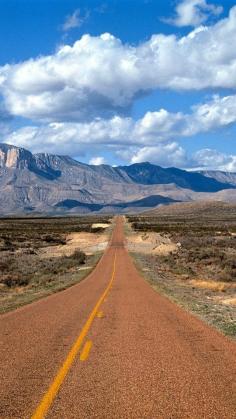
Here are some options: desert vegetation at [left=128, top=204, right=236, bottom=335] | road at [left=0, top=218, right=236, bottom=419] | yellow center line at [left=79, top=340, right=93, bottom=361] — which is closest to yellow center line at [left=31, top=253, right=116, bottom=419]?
road at [left=0, top=218, right=236, bottom=419]

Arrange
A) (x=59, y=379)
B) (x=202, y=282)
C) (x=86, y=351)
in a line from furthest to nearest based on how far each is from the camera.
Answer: (x=202, y=282), (x=86, y=351), (x=59, y=379)

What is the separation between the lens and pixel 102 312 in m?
15.8

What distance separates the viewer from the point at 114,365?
29.4ft

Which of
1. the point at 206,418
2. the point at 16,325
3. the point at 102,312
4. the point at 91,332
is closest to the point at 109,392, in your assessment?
the point at 206,418

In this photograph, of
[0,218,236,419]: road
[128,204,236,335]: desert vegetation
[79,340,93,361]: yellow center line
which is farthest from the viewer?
[128,204,236,335]: desert vegetation

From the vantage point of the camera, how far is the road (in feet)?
21.9

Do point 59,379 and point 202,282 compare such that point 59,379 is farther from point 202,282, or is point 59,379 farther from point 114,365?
point 202,282

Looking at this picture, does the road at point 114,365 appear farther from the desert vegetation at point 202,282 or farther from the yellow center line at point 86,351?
the desert vegetation at point 202,282

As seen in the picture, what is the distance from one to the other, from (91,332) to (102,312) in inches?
139

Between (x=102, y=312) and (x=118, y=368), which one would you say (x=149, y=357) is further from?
(x=102, y=312)

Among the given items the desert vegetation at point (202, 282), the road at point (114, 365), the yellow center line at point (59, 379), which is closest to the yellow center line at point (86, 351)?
the road at point (114, 365)

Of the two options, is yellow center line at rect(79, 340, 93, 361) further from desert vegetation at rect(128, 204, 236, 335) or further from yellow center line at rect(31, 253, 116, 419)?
desert vegetation at rect(128, 204, 236, 335)

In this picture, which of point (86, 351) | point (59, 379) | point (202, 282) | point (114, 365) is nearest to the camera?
point (59, 379)

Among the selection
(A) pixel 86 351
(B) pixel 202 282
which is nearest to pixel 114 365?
(A) pixel 86 351
